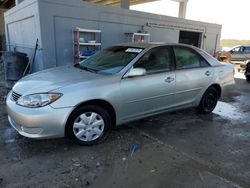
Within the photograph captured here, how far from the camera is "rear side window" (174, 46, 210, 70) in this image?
374 cm

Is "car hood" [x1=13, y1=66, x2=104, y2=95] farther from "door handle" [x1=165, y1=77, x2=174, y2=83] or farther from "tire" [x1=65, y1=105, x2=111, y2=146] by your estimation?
"door handle" [x1=165, y1=77, x2=174, y2=83]

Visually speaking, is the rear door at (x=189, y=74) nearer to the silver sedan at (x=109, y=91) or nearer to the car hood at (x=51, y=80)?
the silver sedan at (x=109, y=91)

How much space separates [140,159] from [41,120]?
52.9 inches

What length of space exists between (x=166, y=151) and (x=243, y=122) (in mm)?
2161

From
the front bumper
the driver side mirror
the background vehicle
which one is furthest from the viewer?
the background vehicle

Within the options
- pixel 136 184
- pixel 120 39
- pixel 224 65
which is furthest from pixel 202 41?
pixel 136 184

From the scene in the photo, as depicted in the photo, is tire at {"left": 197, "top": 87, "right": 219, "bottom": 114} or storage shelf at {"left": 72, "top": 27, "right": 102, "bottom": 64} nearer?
tire at {"left": 197, "top": 87, "right": 219, "bottom": 114}

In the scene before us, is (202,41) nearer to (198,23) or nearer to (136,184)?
(198,23)

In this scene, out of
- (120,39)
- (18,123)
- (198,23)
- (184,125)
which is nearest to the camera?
(18,123)

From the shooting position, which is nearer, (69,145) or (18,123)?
(18,123)

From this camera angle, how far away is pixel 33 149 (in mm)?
2883

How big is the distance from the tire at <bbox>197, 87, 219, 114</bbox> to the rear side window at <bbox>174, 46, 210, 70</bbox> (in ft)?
1.98

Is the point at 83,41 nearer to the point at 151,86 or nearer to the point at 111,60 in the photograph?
the point at 111,60

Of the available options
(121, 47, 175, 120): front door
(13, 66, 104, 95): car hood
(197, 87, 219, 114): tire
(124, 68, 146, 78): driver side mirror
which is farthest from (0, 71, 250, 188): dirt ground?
(124, 68, 146, 78): driver side mirror
